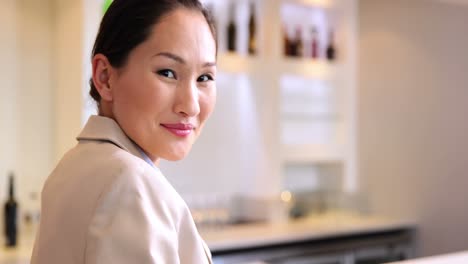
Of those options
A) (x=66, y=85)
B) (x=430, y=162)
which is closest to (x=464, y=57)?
(x=430, y=162)

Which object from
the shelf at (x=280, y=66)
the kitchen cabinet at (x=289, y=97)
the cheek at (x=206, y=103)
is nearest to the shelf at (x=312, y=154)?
the kitchen cabinet at (x=289, y=97)

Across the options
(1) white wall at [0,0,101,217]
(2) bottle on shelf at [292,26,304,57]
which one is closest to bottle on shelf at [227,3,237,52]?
(2) bottle on shelf at [292,26,304,57]

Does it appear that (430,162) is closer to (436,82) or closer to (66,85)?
(436,82)

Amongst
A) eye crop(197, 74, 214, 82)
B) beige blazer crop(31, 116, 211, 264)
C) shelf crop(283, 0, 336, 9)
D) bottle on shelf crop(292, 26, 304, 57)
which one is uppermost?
shelf crop(283, 0, 336, 9)

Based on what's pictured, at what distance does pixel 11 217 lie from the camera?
291 cm

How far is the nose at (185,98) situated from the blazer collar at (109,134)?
0.08 m

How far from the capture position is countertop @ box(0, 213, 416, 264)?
114 inches

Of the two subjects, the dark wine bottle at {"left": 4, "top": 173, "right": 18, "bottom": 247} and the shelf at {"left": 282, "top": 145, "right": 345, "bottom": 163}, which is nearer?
the dark wine bottle at {"left": 4, "top": 173, "right": 18, "bottom": 247}

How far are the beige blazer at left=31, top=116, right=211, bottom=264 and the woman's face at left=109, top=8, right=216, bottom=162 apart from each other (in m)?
0.03

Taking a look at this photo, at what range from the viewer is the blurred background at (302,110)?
3.21m

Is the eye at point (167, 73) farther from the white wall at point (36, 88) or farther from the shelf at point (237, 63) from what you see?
the shelf at point (237, 63)

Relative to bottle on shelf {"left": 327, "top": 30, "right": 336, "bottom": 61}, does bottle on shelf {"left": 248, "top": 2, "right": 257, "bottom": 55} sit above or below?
above

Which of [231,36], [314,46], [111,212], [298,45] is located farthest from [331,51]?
[111,212]

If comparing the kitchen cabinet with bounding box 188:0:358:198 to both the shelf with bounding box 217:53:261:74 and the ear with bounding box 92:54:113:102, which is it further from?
the ear with bounding box 92:54:113:102
